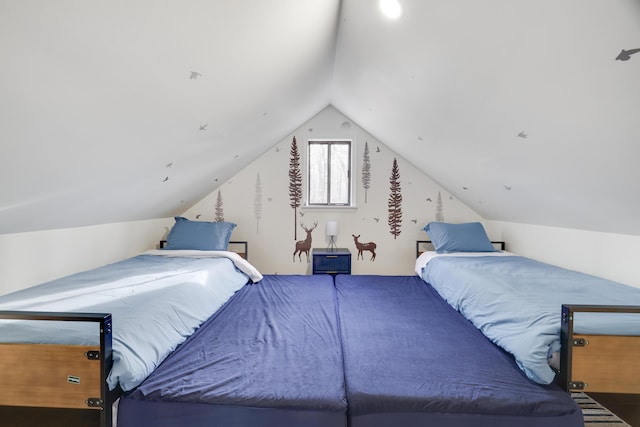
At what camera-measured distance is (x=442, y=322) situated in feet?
6.59

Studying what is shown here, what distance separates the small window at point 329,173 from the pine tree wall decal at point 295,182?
177mm

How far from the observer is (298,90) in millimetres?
2881

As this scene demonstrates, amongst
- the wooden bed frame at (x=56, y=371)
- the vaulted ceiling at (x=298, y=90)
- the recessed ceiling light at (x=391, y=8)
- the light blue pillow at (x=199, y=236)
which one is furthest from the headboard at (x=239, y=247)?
the recessed ceiling light at (x=391, y=8)

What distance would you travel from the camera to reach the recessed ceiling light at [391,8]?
5.49 feet

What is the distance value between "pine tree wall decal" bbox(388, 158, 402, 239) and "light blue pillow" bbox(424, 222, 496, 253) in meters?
0.49

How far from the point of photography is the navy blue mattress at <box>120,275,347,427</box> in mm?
1200

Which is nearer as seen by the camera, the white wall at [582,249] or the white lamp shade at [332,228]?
the white wall at [582,249]

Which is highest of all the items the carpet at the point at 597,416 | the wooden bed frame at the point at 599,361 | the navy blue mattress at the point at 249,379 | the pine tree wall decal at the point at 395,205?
the pine tree wall decal at the point at 395,205

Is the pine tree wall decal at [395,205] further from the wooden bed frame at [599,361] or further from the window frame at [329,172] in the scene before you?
the wooden bed frame at [599,361]

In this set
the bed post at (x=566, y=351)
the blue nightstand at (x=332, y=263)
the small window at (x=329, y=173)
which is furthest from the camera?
the small window at (x=329, y=173)

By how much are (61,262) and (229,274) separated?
1199mm

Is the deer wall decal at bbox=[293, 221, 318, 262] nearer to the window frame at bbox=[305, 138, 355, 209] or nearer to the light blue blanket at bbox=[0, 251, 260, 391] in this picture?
the window frame at bbox=[305, 138, 355, 209]

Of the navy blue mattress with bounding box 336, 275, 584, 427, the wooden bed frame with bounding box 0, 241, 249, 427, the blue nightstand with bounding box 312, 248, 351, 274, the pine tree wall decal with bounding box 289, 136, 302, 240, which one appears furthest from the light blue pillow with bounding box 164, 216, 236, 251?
the wooden bed frame with bounding box 0, 241, 249, 427

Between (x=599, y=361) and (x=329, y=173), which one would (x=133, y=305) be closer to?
(x=599, y=361)
